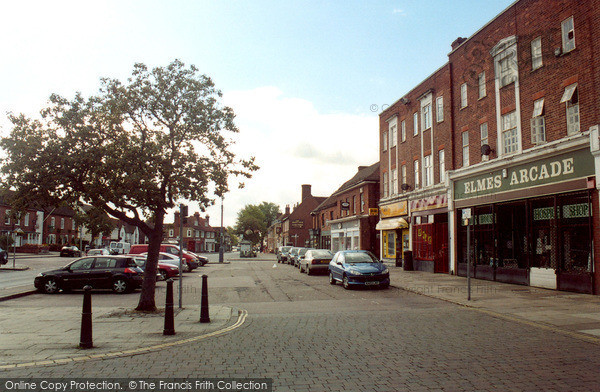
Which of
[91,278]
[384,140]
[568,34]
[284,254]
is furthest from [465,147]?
[284,254]

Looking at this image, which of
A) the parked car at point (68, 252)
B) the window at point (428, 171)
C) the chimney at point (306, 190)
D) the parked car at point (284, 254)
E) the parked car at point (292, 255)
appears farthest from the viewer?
the chimney at point (306, 190)

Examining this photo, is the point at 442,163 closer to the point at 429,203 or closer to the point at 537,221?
the point at 429,203

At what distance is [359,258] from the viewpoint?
1892 centimetres

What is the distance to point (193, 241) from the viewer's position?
115 meters

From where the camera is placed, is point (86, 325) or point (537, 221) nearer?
point (86, 325)

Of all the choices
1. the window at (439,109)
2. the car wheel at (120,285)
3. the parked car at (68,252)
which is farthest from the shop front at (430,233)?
the parked car at (68,252)

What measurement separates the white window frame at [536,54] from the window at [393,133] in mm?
13984

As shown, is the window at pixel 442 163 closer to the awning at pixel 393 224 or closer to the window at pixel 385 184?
the awning at pixel 393 224

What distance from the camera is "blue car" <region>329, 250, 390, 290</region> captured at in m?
17.4

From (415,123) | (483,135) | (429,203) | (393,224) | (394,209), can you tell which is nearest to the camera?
(483,135)

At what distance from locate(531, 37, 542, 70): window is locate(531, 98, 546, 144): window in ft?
4.58

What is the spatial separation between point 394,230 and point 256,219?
8445cm

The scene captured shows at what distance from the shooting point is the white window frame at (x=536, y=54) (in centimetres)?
1723

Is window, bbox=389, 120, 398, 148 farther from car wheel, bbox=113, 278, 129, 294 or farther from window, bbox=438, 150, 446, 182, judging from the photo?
car wheel, bbox=113, 278, 129, 294
